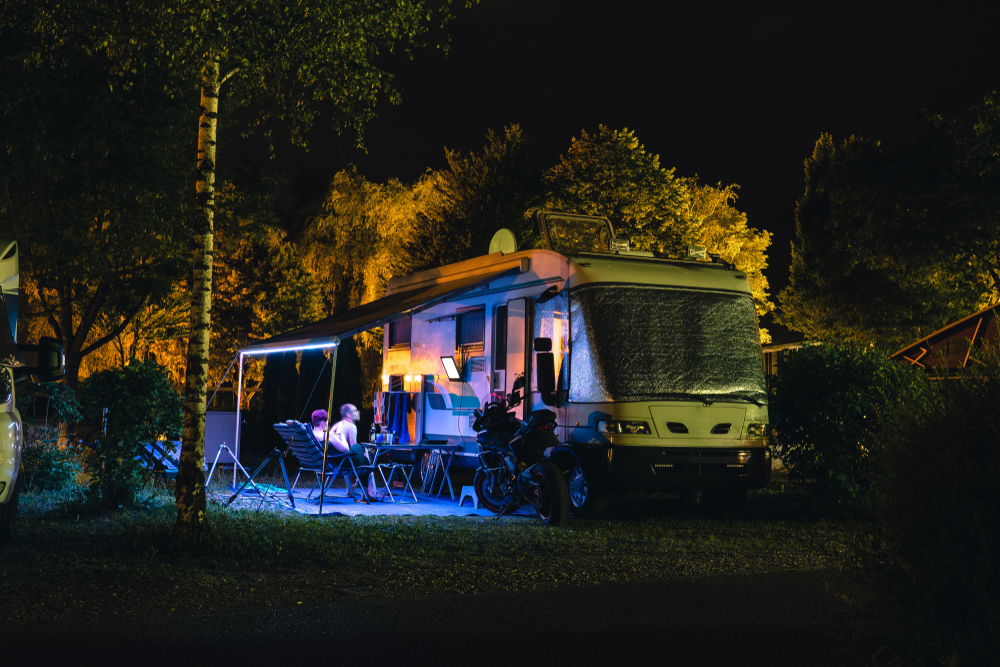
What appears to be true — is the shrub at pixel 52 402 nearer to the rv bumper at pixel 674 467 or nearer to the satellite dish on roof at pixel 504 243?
the satellite dish on roof at pixel 504 243

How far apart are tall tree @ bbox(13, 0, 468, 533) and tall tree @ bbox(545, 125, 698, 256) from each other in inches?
864

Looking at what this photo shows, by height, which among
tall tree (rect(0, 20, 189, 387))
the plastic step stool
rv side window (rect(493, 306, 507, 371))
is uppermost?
tall tree (rect(0, 20, 189, 387))

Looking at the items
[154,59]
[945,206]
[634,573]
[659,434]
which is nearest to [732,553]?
[634,573]

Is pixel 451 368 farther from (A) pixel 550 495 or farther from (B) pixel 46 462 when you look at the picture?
(B) pixel 46 462

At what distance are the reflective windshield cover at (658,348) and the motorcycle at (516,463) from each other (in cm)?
64

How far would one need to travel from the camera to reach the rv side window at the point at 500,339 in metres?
12.0

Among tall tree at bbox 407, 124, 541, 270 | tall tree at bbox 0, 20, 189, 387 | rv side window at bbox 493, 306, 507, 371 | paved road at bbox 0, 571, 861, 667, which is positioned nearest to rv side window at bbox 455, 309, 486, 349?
rv side window at bbox 493, 306, 507, 371

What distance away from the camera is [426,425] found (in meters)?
13.6

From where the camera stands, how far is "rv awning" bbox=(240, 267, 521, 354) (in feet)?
38.2

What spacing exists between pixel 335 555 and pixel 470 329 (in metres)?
5.43

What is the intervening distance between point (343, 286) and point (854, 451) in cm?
2647

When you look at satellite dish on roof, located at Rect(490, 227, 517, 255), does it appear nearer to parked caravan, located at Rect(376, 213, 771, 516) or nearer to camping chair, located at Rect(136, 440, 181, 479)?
parked caravan, located at Rect(376, 213, 771, 516)

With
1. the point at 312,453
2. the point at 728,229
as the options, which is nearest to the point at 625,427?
the point at 312,453

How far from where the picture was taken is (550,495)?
1024cm
